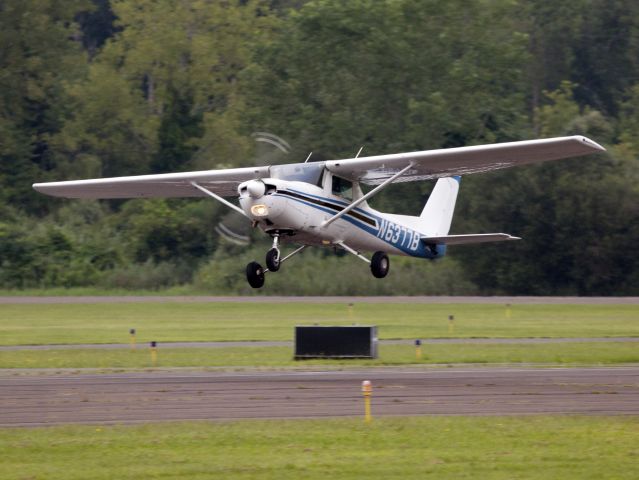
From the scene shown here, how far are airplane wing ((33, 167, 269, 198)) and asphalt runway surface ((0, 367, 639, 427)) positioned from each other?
483 centimetres

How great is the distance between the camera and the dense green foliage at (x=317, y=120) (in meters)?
49.5

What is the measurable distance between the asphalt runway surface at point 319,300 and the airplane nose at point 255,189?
76.8 ft

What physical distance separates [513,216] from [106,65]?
34511mm

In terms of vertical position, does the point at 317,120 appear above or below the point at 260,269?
above

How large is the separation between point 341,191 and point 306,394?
19.9ft

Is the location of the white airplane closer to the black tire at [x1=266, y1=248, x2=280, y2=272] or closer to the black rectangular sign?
the black tire at [x1=266, y1=248, x2=280, y2=272]

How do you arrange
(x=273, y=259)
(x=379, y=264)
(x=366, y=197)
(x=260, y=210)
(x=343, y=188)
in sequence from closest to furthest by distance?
(x=260, y=210), (x=273, y=259), (x=366, y=197), (x=343, y=188), (x=379, y=264)

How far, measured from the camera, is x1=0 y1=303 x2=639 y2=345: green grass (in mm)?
32406

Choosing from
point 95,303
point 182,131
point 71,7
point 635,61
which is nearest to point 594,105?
point 635,61

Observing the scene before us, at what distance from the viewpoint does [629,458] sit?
13773mm

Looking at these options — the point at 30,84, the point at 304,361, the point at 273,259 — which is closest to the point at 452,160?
the point at 273,259

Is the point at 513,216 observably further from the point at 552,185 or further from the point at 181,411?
the point at 181,411

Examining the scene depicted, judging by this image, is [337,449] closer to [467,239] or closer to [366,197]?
[366,197]

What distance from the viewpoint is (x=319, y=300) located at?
45.6 m
